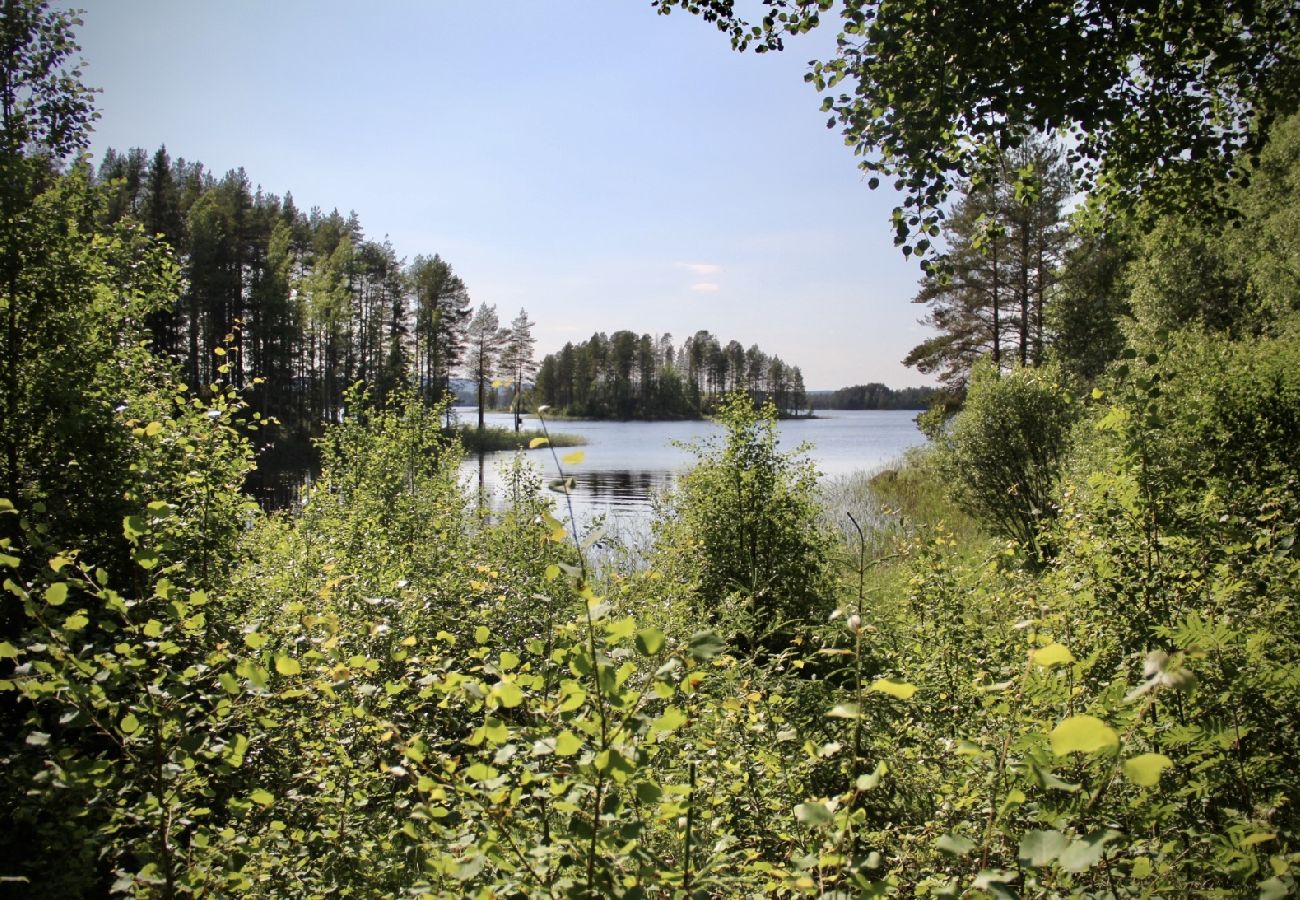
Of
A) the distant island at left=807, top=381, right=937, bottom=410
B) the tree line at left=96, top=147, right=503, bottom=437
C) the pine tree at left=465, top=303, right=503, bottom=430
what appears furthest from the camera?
the distant island at left=807, top=381, right=937, bottom=410

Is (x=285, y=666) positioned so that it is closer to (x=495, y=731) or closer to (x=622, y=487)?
(x=495, y=731)

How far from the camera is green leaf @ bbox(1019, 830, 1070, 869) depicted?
1.01m

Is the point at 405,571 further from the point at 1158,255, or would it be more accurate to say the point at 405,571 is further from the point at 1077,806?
the point at 1158,255

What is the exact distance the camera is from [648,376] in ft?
297

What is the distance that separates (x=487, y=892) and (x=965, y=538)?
15.9 m

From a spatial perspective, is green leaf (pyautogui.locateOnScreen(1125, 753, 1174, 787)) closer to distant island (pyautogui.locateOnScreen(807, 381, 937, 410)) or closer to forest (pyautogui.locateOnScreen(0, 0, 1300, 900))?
forest (pyautogui.locateOnScreen(0, 0, 1300, 900))

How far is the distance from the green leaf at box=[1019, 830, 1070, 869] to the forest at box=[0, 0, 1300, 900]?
0.13ft

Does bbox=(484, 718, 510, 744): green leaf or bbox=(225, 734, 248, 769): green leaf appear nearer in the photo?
bbox=(484, 718, 510, 744): green leaf

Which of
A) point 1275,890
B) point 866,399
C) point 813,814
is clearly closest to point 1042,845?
point 813,814

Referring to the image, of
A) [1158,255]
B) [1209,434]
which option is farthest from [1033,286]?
[1209,434]

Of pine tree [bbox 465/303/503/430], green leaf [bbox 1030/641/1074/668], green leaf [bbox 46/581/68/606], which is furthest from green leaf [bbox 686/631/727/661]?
pine tree [bbox 465/303/503/430]

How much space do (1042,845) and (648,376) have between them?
9015 centimetres

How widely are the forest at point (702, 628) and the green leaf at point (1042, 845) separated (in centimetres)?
4

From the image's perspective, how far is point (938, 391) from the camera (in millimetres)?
32844
